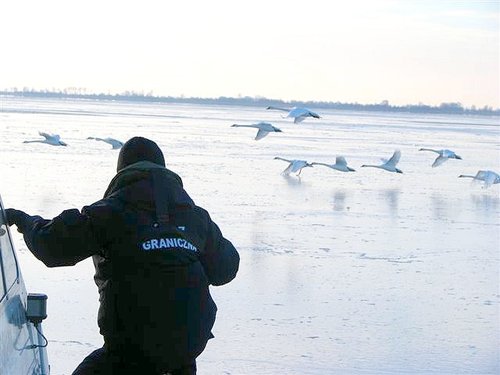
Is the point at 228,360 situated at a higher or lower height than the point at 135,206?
lower

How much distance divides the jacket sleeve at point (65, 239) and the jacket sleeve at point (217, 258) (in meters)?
0.39

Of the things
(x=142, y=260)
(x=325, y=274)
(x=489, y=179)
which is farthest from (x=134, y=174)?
(x=489, y=179)

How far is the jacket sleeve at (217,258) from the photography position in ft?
11.2

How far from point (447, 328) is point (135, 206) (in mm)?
4220

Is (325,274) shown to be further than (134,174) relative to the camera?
Yes

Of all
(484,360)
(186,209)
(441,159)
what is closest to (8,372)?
(186,209)

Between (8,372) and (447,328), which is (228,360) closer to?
(447,328)

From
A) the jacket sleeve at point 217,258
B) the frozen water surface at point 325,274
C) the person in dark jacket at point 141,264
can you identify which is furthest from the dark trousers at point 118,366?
the frozen water surface at point 325,274

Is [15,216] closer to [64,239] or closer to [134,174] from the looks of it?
[64,239]

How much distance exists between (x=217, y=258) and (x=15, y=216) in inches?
26.2

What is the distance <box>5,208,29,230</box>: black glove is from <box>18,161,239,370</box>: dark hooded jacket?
104 millimetres

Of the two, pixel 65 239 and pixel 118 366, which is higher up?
pixel 65 239

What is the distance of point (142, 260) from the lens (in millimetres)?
3184

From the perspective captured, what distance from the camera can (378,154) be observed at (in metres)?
31.6
